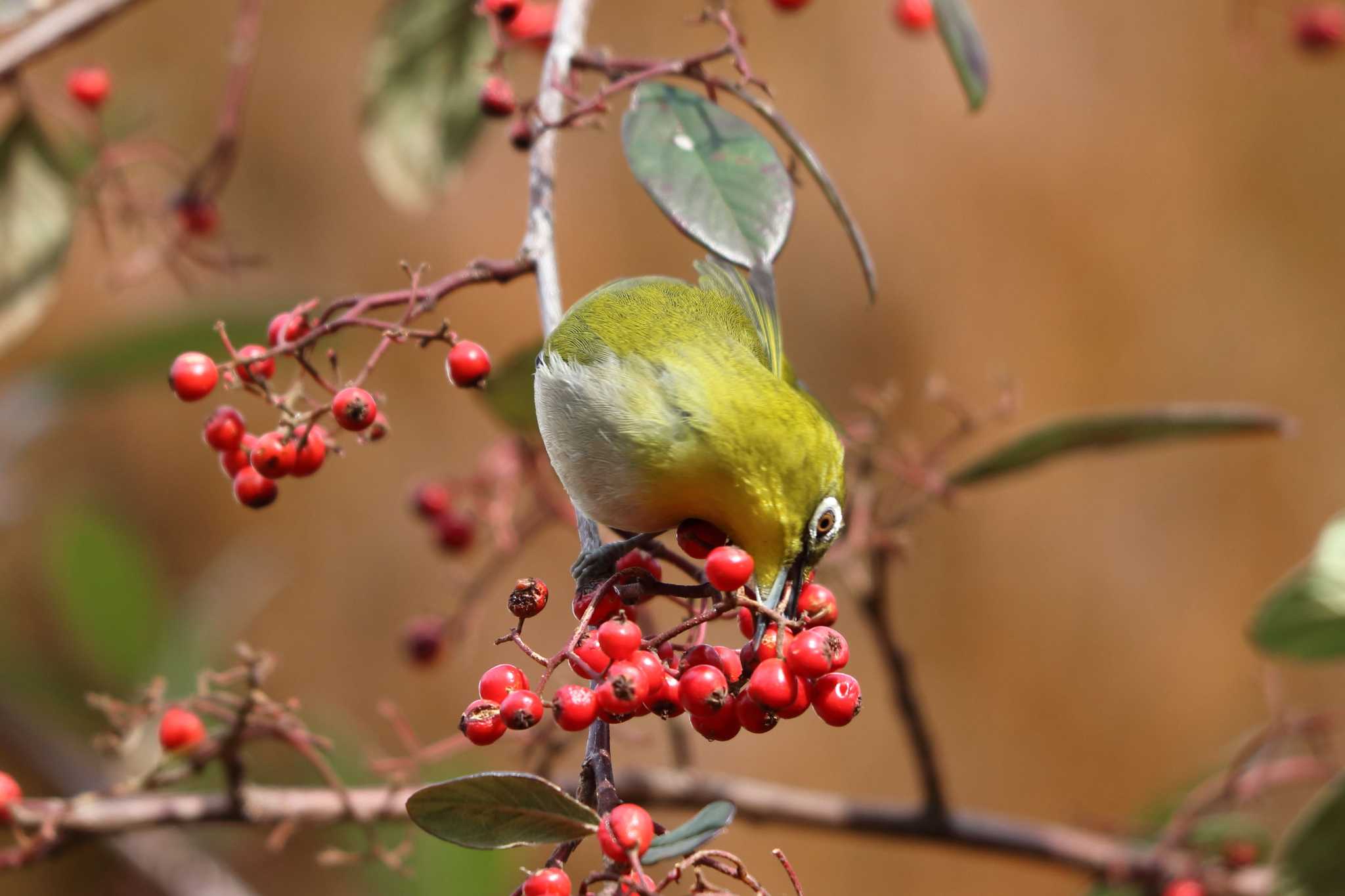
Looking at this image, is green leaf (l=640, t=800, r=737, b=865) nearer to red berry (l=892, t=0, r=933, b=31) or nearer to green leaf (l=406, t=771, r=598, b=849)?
green leaf (l=406, t=771, r=598, b=849)

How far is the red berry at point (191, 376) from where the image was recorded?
0.83 metres

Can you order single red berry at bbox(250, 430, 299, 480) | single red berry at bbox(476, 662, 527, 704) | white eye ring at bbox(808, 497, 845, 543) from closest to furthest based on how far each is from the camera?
single red berry at bbox(476, 662, 527, 704)
single red berry at bbox(250, 430, 299, 480)
white eye ring at bbox(808, 497, 845, 543)

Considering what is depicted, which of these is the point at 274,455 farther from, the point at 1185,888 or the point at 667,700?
the point at 1185,888

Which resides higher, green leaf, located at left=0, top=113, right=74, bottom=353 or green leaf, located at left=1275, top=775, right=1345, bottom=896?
green leaf, located at left=0, top=113, right=74, bottom=353

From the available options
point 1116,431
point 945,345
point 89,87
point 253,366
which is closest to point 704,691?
point 253,366

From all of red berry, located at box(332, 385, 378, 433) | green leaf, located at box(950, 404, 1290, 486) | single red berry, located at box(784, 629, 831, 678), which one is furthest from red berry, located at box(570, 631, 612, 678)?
green leaf, located at box(950, 404, 1290, 486)

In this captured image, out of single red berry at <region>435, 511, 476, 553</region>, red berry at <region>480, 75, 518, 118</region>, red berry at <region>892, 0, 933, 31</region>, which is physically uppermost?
red berry at <region>480, 75, 518, 118</region>

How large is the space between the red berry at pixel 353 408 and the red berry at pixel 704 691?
28cm

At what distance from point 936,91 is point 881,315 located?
0.58 metres

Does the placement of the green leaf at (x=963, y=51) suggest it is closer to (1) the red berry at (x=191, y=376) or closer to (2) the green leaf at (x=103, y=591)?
(1) the red berry at (x=191, y=376)

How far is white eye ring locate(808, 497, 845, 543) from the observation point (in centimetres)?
92

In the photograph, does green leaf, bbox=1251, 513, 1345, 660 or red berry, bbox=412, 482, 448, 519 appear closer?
green leaf, bbox=1251, 513, 1345, 660

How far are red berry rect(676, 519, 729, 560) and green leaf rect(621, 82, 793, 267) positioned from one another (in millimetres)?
261

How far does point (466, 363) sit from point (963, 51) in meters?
0.57
